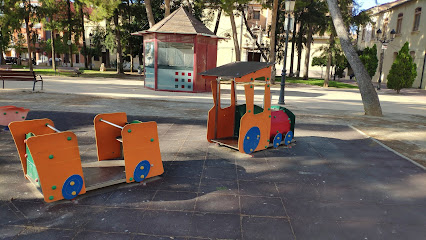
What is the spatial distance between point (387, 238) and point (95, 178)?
3.90m

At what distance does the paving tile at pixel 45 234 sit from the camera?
10.4ft

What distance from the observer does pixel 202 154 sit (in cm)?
626

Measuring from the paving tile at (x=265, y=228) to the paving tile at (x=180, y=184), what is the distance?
1.13 meters

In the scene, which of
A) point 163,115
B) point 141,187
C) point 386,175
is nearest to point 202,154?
point 141,187

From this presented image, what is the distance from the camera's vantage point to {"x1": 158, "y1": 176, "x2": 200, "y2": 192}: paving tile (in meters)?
4.52

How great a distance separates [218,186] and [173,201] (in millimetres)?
830

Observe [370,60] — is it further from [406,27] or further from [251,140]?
[251,140]

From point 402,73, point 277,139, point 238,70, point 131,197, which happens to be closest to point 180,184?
point 131,197

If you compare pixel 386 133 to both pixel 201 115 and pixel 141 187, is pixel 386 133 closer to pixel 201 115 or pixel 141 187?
pixel 201 115

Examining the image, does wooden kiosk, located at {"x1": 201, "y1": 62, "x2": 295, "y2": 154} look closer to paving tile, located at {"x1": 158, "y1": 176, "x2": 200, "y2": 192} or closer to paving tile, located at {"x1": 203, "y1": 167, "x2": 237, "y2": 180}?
paving tile, located at {"x1": 203, "y1": 167, "x2": 237, "y2": 180}

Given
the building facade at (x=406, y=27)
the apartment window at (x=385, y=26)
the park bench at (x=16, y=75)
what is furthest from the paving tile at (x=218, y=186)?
the apartment window at (x=385, y=26)

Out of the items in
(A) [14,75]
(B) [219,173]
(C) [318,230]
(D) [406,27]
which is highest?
(D) [406,27]

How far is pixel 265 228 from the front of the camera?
11.5 feet

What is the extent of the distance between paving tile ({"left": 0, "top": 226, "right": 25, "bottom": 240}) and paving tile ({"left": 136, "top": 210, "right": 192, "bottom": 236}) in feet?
4.08
